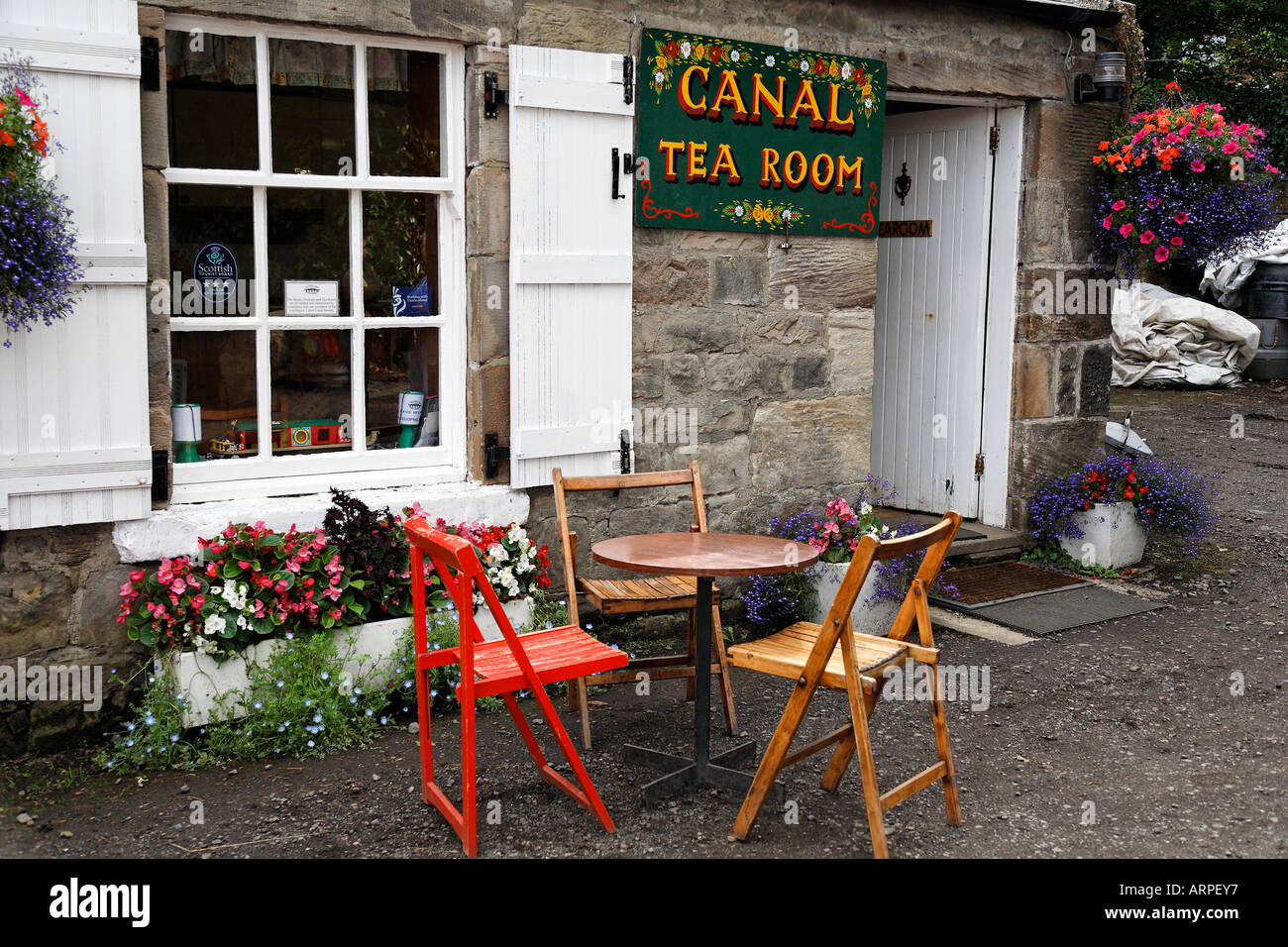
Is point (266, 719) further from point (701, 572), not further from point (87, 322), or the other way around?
point (701, 572)

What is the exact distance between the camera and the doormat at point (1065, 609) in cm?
604

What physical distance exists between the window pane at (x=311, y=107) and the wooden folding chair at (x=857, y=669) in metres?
2.54

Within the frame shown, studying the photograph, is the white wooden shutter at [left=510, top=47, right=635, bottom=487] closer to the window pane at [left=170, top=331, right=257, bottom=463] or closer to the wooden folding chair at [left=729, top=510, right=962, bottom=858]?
the window pane at [left=170, top=331, right=257, bottom=463]

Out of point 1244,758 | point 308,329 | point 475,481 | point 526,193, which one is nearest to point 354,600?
point 475,481

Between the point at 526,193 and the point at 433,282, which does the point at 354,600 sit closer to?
the point at 433,282

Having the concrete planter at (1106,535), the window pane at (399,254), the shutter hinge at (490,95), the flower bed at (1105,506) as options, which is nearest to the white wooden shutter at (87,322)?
the window pane at (399,254)

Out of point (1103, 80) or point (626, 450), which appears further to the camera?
point (1103, 80)

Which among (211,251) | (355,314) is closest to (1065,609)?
(355,314)

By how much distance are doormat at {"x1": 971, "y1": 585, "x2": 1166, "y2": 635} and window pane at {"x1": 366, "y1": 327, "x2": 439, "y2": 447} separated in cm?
293

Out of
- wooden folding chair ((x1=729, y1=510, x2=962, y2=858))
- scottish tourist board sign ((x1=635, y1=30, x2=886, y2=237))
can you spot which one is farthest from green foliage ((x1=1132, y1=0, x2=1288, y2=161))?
wooden folding chair ((x1=729, y1=510, x2=962, y2=858))

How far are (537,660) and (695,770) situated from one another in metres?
0.71

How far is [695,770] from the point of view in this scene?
4.09 meters

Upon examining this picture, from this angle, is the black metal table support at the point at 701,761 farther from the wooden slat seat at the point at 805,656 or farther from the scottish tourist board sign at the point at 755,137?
the scottish tourist board sign at the point at 755,137
